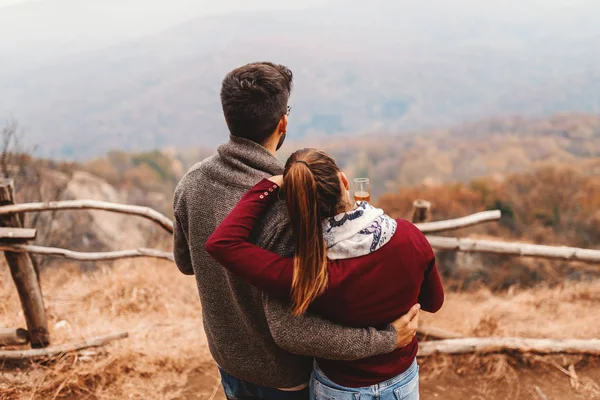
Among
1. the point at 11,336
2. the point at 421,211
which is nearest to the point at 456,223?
the point at 421,211

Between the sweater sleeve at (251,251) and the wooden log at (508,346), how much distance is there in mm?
2063

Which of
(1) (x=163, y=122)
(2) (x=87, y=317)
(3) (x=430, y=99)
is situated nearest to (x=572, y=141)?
(2) (x=87, y=317)

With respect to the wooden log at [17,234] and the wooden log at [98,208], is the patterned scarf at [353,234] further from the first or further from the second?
the wooden log at [17,234]

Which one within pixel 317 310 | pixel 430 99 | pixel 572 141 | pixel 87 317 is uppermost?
pixel 317 310

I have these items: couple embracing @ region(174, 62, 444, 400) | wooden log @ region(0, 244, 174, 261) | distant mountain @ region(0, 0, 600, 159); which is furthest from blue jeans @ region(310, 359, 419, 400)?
distant mountain @ region(0, 0, 600, 159)

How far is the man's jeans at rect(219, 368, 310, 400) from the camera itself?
1.39 meters

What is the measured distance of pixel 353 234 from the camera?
1.08m

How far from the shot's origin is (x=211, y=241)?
106cm

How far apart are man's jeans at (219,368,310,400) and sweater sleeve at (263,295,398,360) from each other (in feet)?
1.06

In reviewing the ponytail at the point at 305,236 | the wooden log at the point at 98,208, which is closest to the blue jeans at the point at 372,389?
the ponytail at the point at 305,236

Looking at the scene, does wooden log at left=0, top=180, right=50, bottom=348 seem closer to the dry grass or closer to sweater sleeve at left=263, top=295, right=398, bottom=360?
the dry grass

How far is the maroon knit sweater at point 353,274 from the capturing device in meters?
1.05

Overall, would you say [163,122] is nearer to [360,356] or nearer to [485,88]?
[485,88]

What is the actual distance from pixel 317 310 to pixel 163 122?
418 feet
